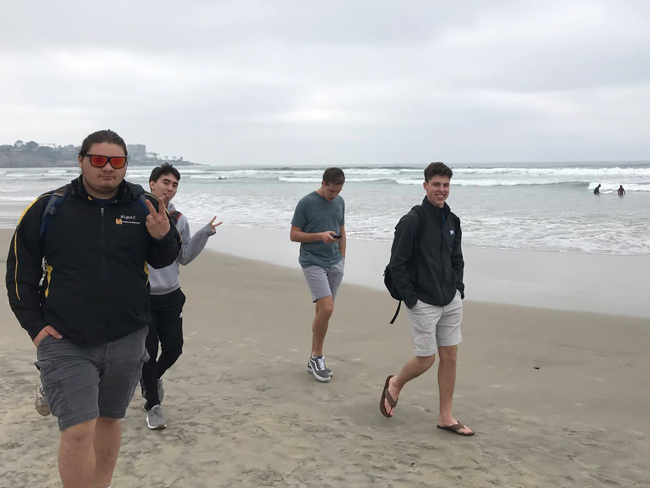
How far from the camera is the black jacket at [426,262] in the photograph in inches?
149

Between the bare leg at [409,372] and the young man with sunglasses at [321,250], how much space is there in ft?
2.90

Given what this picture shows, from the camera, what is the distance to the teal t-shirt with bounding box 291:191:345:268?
5.02m

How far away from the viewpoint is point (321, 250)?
502 cm

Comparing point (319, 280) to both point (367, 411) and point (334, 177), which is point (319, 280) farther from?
point (367, 411)

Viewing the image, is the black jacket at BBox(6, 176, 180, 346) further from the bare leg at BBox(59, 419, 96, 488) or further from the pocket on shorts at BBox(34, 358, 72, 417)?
the bare leg at BBox(59, 419, 96, 488)

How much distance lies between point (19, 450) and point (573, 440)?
3.45m

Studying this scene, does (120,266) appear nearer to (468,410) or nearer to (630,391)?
(468,410)

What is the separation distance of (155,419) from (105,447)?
106cm

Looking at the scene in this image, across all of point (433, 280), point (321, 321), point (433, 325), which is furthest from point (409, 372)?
point (321, 321)

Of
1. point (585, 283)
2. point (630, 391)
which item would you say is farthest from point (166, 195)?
point (585, 283)

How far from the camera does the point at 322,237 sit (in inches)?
191

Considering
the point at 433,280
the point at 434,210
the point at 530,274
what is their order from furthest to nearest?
the point at 530,274 < the point at 434,210 < the point at 433,280

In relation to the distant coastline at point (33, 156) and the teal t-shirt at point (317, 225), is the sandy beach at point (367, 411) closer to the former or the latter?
the teal t-shirt at point (317, 225)

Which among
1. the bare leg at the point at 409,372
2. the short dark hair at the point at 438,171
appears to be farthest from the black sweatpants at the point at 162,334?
the short dark hair at the point at 438,171
